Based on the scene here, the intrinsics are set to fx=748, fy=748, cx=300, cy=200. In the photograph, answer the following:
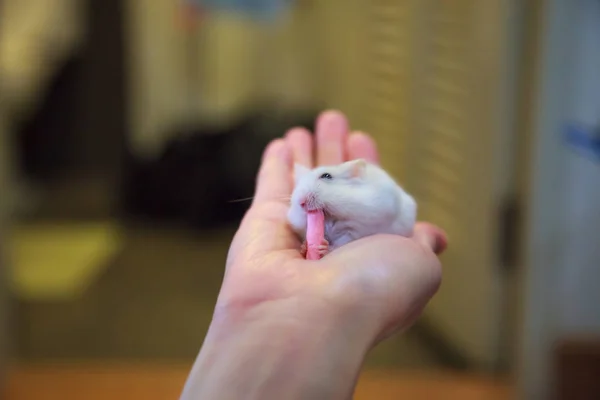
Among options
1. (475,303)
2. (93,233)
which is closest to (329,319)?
(475,303)

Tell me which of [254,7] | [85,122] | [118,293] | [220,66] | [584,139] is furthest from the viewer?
[85,122]

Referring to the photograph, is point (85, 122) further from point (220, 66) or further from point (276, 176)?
point (276, 176)

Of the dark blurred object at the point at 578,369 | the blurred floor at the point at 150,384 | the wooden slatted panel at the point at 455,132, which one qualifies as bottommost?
the blurred floor at the point at 150,384

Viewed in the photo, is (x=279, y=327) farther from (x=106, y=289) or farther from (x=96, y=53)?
(x=96, y=53)

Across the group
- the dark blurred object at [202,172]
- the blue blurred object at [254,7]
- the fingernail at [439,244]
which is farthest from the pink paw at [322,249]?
the blue blurred object at [254,7]

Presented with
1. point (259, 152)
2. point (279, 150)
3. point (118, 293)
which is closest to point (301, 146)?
point (279, 150)

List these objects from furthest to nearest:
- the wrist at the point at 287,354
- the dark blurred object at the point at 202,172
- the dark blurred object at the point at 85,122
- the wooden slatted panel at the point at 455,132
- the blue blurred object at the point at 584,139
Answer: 1. the dark blurred object at the point at 85,122
2. the dark blurred object at the point at 202,172
3. the wooden slatted panel at the point at 455,132
4. the blue blurred object at the point at 584,139
5. the wrist at the point at 287,354

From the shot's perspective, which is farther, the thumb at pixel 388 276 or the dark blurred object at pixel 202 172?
the dark blurred object at pixel 202 172

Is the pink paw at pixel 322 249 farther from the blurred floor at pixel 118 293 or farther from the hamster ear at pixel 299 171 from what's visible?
the blurred floor at pixel 118 293
